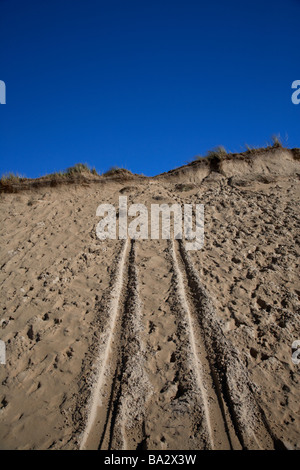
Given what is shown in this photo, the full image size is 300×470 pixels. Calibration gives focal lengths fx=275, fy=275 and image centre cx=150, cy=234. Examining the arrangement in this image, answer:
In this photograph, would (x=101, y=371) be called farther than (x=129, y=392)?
Yes

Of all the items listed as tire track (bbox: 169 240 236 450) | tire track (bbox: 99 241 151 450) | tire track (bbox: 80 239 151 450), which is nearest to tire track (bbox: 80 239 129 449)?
tire track (bbox: 80 239 151 450)

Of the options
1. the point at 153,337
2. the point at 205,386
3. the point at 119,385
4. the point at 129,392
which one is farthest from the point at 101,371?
the point at 205,386

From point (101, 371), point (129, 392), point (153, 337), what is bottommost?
point (129, 392)

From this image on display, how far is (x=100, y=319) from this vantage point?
3682 millimetres

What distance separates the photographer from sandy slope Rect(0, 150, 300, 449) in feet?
8.05

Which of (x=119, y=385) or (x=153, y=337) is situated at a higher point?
(x=153, y=337)

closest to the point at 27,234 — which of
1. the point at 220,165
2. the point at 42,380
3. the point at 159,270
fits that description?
the point at 159,270

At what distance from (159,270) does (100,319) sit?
56.5 inches

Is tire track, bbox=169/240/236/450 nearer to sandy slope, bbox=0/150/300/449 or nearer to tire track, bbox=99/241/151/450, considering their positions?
sandy slope, bbox=0/150/300/449

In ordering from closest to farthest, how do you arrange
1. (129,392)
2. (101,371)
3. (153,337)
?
(129,392) → (101,371) → (153,337)

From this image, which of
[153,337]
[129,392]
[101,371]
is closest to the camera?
[129,392]

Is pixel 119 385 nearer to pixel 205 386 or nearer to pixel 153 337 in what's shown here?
pixel 153 337

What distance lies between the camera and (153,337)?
133 inches
